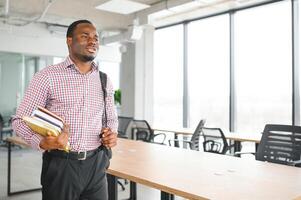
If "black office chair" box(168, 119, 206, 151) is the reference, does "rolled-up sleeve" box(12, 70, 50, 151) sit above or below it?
above

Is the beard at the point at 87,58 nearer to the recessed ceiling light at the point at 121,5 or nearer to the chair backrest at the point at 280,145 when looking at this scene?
the chair backrest at the point at 280,145

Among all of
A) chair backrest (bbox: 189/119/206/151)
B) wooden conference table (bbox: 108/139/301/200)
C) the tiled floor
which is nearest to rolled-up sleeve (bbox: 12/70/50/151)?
wooden conference table (bbox: 108/139/301/200)

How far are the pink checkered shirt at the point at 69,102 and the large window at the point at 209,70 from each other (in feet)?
17.2

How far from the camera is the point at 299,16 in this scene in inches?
217

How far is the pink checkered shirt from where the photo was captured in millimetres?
1592

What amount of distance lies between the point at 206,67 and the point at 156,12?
1.62 meters

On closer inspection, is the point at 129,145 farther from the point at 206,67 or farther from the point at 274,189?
the point at 206,67

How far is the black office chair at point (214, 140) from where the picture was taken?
14.6 ft

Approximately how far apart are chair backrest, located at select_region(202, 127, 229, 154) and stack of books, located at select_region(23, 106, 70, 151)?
3330 millimetres

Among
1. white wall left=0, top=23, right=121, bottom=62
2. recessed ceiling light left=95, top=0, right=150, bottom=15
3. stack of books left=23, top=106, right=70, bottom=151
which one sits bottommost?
stack of books left=23, top=106, right=70, bottom=151

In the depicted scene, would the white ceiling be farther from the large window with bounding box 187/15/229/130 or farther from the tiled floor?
the tiled floor

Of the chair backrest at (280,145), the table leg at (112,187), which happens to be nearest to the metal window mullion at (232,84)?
the chair backrest at (280,145)

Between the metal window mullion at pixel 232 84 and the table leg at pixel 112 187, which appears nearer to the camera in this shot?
Answer: the table leg at pixel 112 187

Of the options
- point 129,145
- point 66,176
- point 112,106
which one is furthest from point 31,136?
point 129,145
